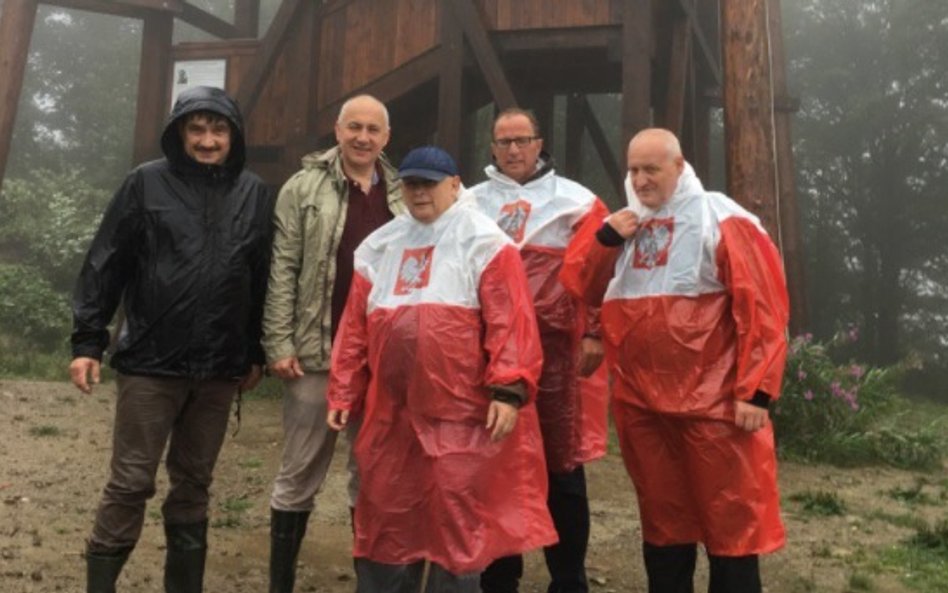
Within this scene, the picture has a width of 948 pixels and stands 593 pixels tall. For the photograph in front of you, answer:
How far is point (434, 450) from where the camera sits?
2.84 metres

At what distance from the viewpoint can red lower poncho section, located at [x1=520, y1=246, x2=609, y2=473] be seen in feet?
11.6

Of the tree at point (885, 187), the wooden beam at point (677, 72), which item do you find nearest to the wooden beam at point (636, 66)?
the wooden beam at point (677, 72)

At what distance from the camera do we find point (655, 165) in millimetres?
3059

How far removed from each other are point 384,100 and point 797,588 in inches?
218

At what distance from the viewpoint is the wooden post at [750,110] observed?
7.12 metres

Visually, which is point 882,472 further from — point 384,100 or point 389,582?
point 389,582

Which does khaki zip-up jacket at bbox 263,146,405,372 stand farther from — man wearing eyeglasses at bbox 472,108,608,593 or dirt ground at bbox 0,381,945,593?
dirt ground at bbox 0,381,945,593

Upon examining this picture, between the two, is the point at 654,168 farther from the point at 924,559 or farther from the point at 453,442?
the point at 924,559

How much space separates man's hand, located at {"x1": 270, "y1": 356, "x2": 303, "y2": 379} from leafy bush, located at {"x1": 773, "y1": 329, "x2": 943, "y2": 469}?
17.7 feet

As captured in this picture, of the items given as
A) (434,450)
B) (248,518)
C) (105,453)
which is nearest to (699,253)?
(434,450)

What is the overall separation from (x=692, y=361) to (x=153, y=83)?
783cm

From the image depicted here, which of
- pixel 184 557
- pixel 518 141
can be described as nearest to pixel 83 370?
pixel 184 557

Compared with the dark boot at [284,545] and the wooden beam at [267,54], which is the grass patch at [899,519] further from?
the wooden beam at [267,54]

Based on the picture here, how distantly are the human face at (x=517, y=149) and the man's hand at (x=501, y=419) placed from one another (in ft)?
3.89
